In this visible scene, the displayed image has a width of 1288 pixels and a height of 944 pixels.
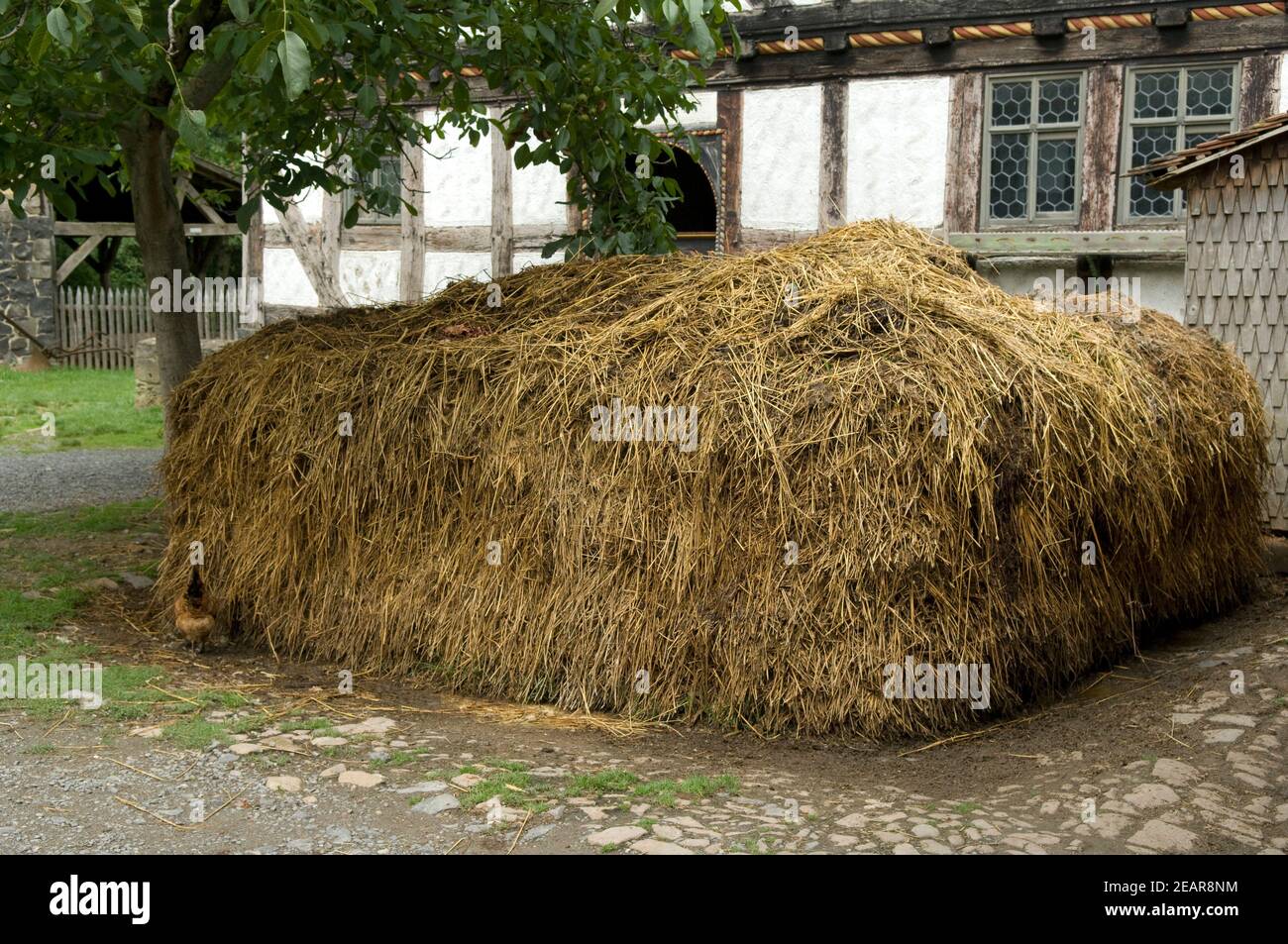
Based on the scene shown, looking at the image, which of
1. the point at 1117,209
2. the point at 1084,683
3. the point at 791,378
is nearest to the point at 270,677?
the point at 791,378

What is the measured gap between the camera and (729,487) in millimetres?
5172

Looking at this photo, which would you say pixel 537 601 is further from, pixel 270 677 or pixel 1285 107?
pixel 1285 107

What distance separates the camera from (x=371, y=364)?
249 inches

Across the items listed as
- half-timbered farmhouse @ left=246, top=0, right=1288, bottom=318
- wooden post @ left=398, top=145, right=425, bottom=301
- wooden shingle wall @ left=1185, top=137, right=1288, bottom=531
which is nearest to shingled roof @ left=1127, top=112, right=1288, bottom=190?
wooden shingle wall @ left=1185, top=137, right=1288, bottom=531

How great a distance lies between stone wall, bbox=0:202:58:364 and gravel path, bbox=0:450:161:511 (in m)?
9.00

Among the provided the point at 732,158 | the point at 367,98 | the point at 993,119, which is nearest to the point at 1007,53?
the point at 993,119

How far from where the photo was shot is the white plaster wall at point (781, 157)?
12.0 meters

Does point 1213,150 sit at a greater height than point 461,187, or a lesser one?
lesser

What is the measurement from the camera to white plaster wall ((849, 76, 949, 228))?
11.5 metres

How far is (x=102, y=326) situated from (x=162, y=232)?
592 inches

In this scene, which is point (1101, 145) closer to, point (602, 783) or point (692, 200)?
point (692, 200)

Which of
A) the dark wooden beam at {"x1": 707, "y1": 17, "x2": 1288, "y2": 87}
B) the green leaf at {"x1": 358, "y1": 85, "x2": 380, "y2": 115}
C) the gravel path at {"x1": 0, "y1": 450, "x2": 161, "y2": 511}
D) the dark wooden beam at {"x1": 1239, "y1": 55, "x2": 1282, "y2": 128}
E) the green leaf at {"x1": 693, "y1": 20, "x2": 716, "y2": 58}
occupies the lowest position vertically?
the gravel path at {"x1": 0, "y1": 450, "x2": 161, "y2": 511}

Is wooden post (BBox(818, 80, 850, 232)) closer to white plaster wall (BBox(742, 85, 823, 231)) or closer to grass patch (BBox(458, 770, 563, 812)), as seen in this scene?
white plaster wall (BBox(742, 85, 823, 231))

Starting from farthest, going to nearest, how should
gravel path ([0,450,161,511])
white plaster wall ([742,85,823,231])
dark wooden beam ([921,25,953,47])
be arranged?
white plaster wall ([742,85,823,231]) → dark wooden beam ([921,25,953,47]) → gravel path ([0,450,161,511])
